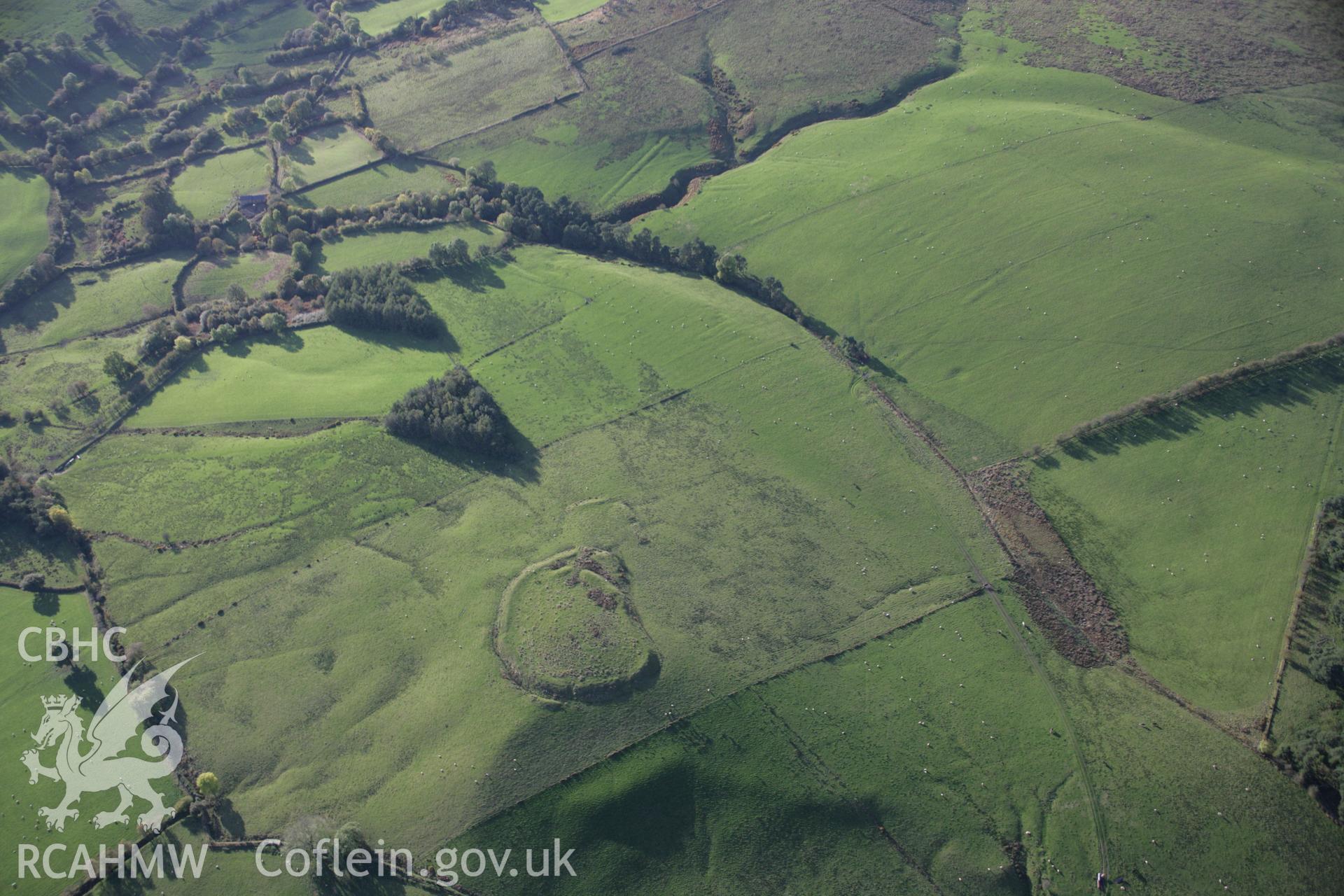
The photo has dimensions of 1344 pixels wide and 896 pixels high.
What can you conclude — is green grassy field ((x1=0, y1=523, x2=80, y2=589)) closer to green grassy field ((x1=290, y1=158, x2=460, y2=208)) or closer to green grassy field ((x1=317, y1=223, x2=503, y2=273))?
green grassy field ((x1=317, y1=223, x2=503, y2=273))

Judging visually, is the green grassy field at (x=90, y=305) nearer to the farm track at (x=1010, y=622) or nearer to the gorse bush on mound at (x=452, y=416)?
the gorse bush on mound at (x=452, y=416)

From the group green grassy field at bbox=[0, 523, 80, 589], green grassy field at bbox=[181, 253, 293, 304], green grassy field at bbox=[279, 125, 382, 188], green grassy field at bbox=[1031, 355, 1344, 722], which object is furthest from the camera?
green grassy field at bbox=[279, 125, 382, 188]

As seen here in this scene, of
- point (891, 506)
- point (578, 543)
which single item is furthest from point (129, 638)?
point (891, 506)

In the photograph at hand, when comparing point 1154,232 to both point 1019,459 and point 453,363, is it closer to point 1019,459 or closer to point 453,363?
point 1019,459

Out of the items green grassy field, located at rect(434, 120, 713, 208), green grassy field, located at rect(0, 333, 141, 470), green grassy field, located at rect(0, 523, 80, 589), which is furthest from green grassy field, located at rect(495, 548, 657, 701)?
green grassy field, located at rect(434, 120, 713, 208)

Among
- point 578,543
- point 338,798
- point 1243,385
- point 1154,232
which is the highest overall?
point 1154,232

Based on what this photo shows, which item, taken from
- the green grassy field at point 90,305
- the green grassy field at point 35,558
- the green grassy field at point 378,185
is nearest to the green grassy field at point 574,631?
the green grassy field at point 35,558

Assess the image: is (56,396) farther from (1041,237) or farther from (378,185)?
(1041,237)
